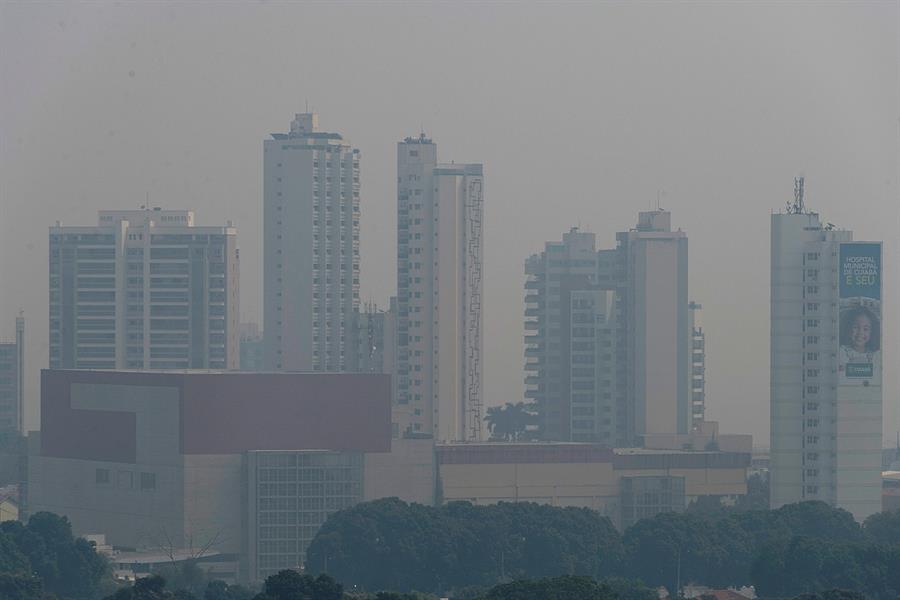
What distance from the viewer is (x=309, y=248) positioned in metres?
111

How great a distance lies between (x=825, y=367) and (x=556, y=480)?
12439mm

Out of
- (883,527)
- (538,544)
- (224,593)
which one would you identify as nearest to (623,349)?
(883,527)

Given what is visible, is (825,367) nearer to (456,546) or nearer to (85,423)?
(456,546)

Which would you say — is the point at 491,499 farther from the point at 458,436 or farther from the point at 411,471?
the point at 458,436


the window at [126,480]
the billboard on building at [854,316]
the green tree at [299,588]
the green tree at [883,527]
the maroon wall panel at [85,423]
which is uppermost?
the billboard on building at [854,316]

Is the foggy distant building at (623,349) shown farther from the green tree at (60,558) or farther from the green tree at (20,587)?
the green tree at (20,587)

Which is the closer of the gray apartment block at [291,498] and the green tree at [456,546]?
the green tree at [456,546]

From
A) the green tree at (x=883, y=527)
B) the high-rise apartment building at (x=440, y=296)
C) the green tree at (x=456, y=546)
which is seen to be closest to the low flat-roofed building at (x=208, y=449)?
the green tree at (x=456, y=546)

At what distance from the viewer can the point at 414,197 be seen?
101m

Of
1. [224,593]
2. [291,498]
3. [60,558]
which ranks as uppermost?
[291,498]

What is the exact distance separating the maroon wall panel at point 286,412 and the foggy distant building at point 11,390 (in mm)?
47720

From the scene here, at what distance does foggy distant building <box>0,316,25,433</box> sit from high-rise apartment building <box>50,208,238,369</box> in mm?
13170

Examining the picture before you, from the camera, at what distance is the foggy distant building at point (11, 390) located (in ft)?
420

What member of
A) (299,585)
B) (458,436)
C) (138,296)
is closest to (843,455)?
(458,436)
